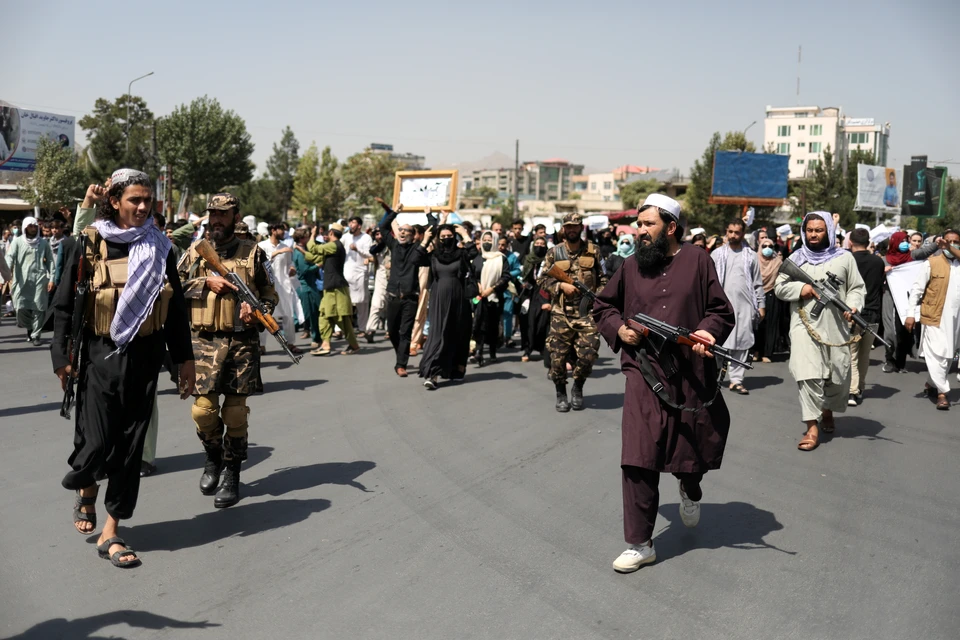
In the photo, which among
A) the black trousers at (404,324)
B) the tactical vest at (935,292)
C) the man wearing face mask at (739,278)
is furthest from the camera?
Result: the black trousers at (404,324)

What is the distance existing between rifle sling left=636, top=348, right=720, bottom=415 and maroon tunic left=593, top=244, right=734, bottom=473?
0.03 m

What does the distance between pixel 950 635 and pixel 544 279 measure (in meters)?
5.88

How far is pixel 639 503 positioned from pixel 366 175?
255 feet

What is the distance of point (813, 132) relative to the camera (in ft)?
434

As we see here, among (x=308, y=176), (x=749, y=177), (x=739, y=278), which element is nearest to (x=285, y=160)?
(x=308, y=176)

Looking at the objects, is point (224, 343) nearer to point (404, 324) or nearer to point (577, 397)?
point (577, 397)

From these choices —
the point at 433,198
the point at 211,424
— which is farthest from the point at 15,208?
the point at 211,424

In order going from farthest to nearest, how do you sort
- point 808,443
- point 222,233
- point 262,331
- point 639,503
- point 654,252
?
point 808,443 < point 262,331 < point 222,233 < point 654,252 < point 639,503

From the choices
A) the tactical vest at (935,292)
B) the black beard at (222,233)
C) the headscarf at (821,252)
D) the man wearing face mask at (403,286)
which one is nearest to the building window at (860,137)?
the tactical vest at (935,292)

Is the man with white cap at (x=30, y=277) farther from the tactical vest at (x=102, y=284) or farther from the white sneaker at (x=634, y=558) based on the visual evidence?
the white sneaker at (x=634, y=558)

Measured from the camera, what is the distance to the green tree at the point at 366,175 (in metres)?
80.4

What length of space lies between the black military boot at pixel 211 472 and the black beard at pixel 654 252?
3066 mm

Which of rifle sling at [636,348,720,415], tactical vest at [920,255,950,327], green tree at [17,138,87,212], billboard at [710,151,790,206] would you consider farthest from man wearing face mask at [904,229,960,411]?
green tree at [17,138,87,212]

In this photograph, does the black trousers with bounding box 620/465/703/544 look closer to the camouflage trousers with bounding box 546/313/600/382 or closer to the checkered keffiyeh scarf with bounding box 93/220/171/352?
the checkered keffiyeh scarf with bounding box 93/220/171/352
